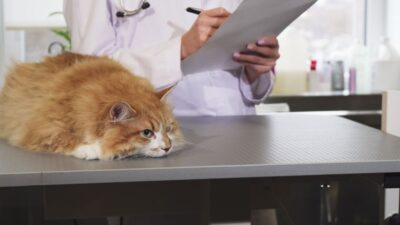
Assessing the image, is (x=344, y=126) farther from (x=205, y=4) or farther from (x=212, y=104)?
(x=205, y=4)

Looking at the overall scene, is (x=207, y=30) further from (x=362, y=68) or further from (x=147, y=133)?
(x=362, y=68)

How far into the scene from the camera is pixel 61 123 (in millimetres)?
999

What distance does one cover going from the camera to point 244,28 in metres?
1.17

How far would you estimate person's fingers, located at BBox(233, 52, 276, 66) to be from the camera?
1310 mm

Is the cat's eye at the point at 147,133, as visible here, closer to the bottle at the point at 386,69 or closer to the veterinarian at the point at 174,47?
the veterinarian at the point at 174,47

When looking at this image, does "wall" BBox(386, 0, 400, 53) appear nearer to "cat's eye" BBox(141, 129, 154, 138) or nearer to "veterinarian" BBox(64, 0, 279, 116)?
"veterinarian" BBox(64, 0, 279, 116)

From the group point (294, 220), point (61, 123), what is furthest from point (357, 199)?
point (61, 123)

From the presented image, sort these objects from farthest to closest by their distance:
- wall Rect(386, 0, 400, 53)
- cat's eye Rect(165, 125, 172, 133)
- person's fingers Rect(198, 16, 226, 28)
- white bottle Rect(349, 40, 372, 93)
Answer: wall Rect(386, 0, 400, 53) → white bottle Rect(349, 40, 372, 93) → person's fingers Rect(198, 16, 226, 28) → cat's eye Rect(165, 125, 172, 133)

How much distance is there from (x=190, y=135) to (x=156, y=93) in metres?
0.13

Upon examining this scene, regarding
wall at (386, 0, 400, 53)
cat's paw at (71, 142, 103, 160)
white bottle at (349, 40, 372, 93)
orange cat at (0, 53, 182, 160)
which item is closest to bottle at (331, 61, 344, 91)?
white bottle at (349, 40, 372, 93)

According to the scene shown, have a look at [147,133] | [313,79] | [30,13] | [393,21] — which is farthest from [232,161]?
[393,21]

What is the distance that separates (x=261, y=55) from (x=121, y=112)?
441 millimetres

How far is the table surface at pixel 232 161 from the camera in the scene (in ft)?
2.71

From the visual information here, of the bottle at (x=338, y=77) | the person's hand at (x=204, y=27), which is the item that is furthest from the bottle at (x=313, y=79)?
the person's hand at (x=204, y=27)
